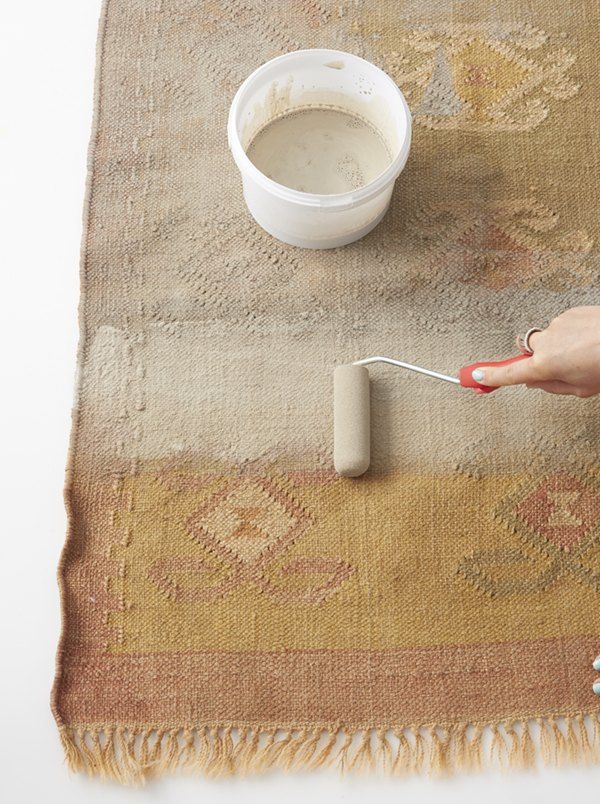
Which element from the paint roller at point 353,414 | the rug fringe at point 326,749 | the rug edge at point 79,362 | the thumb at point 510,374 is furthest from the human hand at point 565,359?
the rug edge at point 79,362

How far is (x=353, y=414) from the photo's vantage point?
1.26m

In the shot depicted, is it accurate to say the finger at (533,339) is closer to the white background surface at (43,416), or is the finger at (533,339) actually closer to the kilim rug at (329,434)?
the kilim rug at (329,434)

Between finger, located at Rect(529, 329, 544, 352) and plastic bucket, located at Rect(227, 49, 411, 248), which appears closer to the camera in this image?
finger, located at Rect(529, 329, 544, 352)

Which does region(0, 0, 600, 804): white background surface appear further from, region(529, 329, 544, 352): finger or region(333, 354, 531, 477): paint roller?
region(529, 329, 544, 352): finger

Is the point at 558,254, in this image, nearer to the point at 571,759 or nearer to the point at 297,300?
the point at 297,300

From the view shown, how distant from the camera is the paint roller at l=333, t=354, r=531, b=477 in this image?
126 centimetres

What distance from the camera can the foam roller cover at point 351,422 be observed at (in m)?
1.25

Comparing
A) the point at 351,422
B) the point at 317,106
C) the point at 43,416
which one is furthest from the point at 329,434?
the point at 317,106

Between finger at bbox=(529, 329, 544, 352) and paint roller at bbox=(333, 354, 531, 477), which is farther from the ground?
finger at bbox=(529, 329, 544, 352)

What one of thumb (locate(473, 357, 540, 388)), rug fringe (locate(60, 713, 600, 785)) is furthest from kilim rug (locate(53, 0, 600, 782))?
thumb (locate(473, 357, 540, 388))

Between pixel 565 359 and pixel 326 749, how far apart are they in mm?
607

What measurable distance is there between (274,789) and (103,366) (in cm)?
65

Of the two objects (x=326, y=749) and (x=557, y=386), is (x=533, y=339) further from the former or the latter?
(x=326, y=749)

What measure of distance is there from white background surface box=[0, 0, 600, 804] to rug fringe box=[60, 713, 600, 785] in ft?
0.07
